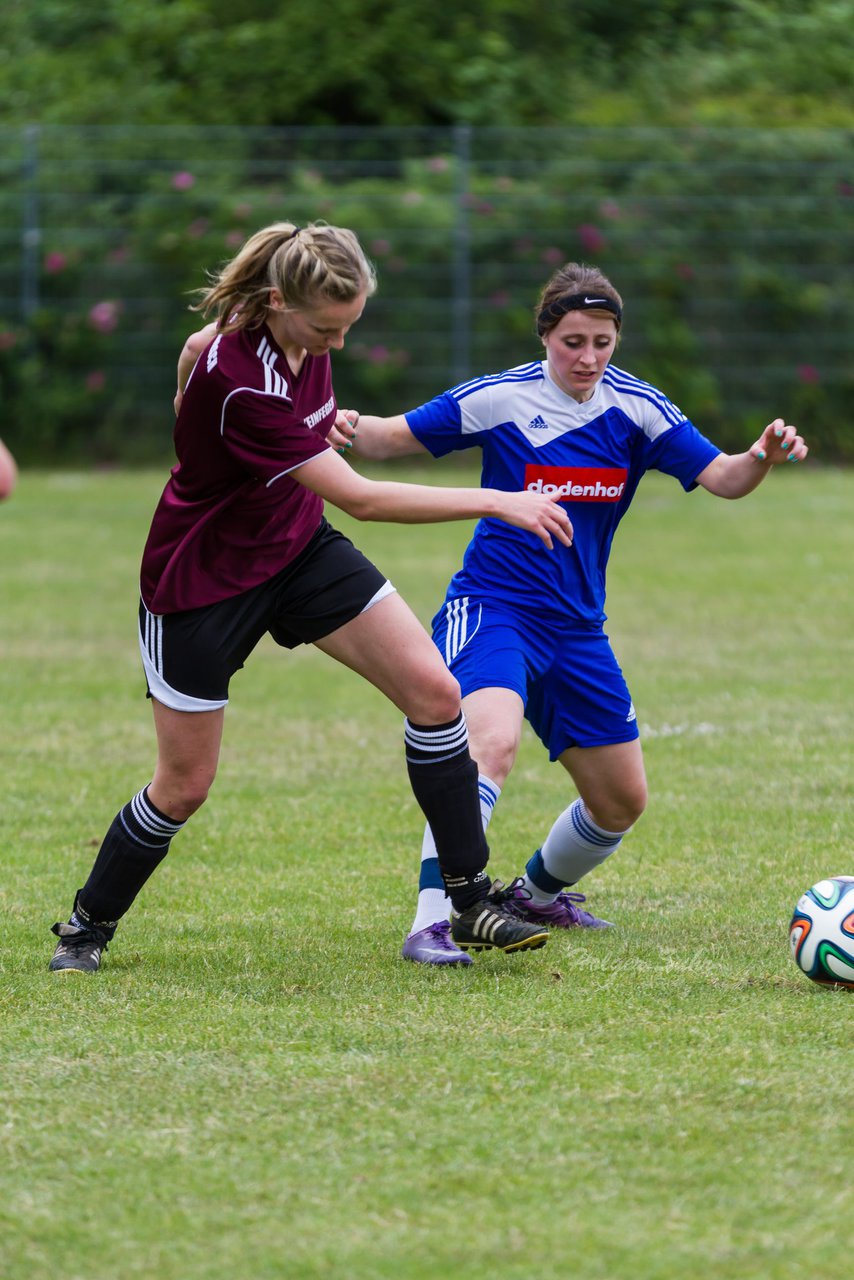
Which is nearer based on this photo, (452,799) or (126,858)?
(452,799)

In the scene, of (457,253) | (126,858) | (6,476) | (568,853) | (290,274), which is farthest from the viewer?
(457,253)

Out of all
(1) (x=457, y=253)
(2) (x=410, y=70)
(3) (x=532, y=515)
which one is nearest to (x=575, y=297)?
(3) (x=532, y=515)

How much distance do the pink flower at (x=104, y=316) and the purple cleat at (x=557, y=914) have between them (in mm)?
15711

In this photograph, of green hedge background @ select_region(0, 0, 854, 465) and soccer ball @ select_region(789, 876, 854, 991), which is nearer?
soccer ball @ select_region(789, 876, 854, 991)

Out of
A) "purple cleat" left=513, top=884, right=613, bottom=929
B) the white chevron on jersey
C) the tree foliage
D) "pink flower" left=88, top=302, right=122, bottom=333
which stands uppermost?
the white chevron on jersey

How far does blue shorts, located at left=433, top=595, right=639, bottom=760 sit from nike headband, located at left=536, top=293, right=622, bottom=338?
2.60 ft

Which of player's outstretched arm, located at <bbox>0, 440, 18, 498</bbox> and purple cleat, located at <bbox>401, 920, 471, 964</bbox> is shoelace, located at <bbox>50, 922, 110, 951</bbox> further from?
player's outstretched arm, located at <bbox>0, 440, 18, 498</bbox>

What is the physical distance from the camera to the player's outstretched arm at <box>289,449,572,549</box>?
13.7ft

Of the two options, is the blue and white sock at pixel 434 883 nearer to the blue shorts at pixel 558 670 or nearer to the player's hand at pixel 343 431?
the blue shorts at pixel 558 670

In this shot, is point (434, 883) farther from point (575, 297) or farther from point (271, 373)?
point (575, 297)

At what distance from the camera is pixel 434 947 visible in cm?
469

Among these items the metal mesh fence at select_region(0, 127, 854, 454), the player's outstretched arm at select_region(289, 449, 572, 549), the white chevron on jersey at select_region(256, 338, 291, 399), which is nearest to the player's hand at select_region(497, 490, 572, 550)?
the player's outstretched arm at select_region(289, 449, 572, 549)

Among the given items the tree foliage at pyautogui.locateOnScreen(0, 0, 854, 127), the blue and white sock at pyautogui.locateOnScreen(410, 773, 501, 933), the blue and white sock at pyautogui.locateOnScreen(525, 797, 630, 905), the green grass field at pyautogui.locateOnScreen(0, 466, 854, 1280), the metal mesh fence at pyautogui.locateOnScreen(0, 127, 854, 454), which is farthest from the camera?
the tree foliage at pyautogui.locateOnScreen(0, 0, 854, 127)

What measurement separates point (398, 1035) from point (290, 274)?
1.73 meters
